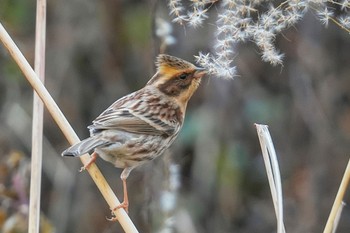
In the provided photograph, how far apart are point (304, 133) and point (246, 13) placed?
4222mm

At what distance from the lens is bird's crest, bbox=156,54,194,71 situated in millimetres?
3877

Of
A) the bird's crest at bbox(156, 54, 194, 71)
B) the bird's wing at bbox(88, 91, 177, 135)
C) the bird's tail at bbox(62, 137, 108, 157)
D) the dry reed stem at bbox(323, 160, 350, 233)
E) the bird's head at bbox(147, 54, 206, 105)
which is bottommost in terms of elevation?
the dry reed stem at bbox(323, 160, 350, 233)

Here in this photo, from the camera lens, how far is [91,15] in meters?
7.28

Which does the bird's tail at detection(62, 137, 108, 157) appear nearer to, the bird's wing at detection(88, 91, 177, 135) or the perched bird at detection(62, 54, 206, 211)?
the perched bird at detection(62, 54, 206, 211)

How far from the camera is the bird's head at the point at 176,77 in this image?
3.93m

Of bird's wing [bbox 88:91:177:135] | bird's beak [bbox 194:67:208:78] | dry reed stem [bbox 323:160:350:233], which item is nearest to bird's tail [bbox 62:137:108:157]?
bird's wing [bbox 88:91:177:135]

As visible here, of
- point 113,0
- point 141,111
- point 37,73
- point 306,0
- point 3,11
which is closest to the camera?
point 306,0

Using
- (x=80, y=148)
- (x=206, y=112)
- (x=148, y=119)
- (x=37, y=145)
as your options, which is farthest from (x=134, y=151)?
(x=206, y=112)

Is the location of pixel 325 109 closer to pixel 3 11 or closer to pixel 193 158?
pixel 193 158

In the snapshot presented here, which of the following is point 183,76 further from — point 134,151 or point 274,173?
point 274,173

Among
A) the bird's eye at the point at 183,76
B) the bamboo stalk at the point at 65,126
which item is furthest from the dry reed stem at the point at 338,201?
the bird's eye at the point at 183,76

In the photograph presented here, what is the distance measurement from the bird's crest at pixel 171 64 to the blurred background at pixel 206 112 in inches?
95.5

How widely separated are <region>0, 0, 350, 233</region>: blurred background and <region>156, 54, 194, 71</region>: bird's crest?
2425 millimetres

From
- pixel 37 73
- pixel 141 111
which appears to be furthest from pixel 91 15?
pixel 37 73
